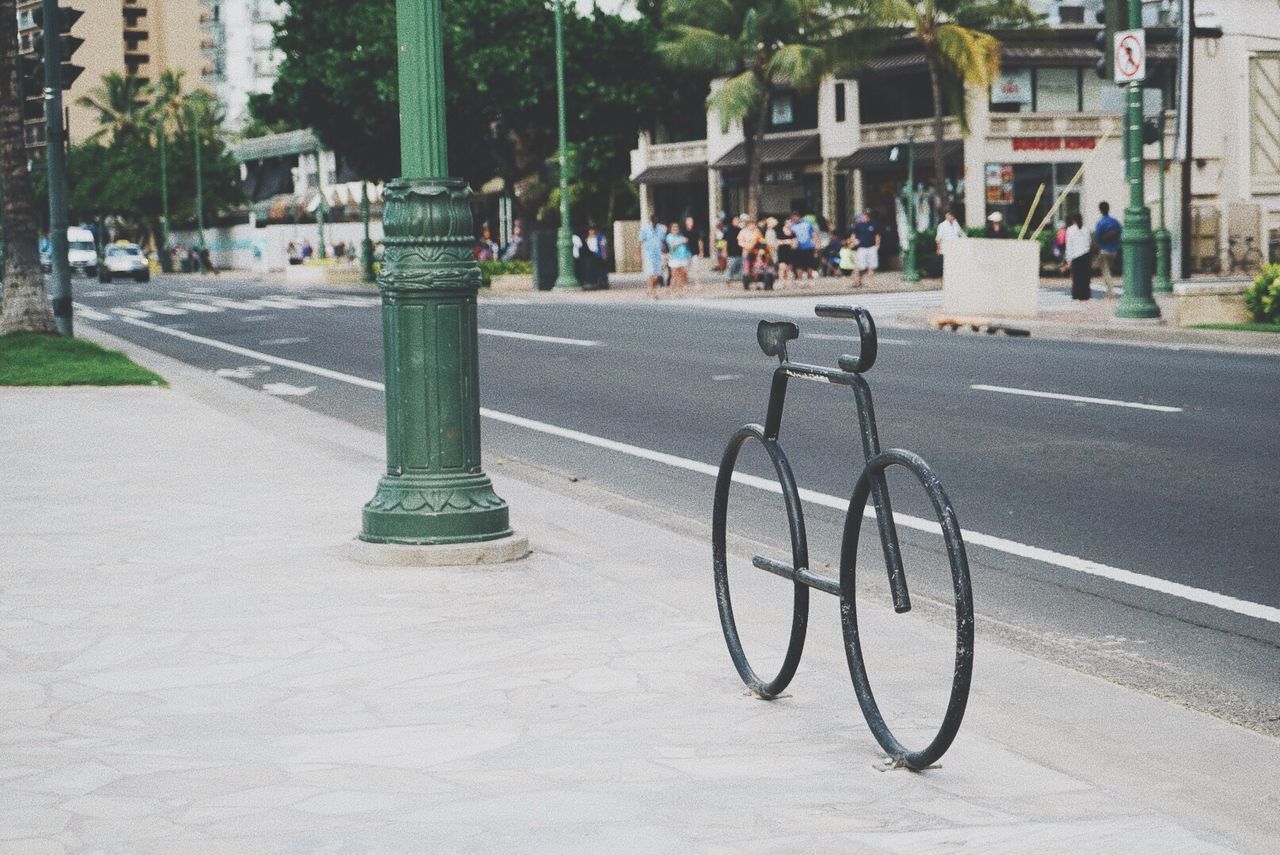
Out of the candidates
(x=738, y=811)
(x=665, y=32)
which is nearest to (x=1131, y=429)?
(x=738, y=811)

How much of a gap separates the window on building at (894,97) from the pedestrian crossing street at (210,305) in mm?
20208

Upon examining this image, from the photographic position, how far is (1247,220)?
46.0 metres

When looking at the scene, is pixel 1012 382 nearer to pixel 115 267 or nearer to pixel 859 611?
pixel 859 611

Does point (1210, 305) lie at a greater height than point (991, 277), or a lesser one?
lesser

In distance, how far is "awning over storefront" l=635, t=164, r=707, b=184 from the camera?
64625 millimetres

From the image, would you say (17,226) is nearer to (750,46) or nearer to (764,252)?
(764,252)

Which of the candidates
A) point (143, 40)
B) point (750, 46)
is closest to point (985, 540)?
point (750, 46)

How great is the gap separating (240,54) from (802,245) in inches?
4155

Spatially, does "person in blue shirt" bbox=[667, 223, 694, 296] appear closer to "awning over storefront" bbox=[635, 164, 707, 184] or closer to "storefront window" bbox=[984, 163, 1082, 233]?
"storefront window" bbox=[984, 163, 1082, 233]

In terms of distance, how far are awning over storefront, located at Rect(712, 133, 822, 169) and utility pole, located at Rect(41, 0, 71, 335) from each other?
38.0m

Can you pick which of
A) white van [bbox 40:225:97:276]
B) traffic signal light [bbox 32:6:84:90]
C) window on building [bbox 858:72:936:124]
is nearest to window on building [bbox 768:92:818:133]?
window on building [bbox 858:72:936:124]

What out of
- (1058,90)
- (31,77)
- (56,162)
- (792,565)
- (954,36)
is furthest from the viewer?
(1058,90)

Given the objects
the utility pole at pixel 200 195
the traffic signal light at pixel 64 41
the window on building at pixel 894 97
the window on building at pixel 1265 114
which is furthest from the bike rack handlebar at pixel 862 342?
the utility pole at pixel 200 195

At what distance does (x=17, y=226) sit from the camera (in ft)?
70.6
